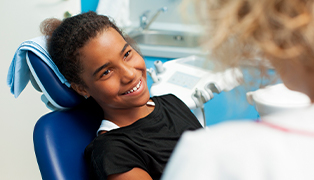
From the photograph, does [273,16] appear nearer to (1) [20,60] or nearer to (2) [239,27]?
(2) [239,27]

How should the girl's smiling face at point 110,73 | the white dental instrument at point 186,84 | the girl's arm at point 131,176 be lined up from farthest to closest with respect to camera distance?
the white dental instrument at point 186,84
the girl's smiling face at point 110,73
the girl's arm at point 131,176

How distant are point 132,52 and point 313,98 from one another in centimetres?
67

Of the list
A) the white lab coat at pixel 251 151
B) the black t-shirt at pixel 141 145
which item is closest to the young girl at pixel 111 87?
the black t-shirt at pixel 141 145

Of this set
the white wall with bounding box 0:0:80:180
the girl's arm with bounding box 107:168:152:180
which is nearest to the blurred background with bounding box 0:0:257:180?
the white wall with bounding box 0:0:80:180

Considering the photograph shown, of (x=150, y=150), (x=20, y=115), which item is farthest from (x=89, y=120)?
(x=20, y=115)

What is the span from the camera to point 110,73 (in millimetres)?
877

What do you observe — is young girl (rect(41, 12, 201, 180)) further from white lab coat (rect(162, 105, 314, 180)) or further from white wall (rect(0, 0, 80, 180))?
white lab coat (rect(162, 105, 314, 180))

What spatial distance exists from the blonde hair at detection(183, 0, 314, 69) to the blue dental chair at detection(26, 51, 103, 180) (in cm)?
60

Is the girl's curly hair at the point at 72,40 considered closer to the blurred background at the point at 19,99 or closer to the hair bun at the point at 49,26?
the hair bun at the point at 49,26

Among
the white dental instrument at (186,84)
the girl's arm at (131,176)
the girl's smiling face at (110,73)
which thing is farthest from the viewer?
the white dental instrument at (186,84)

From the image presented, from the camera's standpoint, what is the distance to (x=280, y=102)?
3.13 feet

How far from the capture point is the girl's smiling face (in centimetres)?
86

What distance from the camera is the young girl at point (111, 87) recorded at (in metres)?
0.84

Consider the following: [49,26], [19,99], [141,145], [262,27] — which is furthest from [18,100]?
[262,27]
